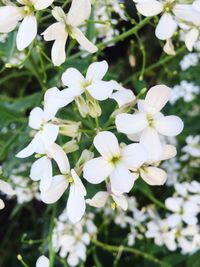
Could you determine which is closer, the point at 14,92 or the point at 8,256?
the point at 8,256

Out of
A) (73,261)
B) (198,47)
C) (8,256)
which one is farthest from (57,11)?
(8,256)

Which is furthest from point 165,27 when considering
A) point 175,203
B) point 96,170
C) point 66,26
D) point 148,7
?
point 175,203

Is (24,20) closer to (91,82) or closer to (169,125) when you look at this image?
(91,82)

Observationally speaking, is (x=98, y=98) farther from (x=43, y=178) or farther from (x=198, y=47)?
(x=198, y=47)

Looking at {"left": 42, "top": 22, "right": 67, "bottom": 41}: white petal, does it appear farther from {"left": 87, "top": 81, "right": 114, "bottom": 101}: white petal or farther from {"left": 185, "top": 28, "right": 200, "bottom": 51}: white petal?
{"left": 185, "top": 28, "right": 200, "bottom": 51}: white petal

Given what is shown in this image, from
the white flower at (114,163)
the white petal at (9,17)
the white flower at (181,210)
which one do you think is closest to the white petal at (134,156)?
the white flower at (114,163)

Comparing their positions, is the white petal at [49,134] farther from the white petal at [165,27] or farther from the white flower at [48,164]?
the white petal at [165,27]
